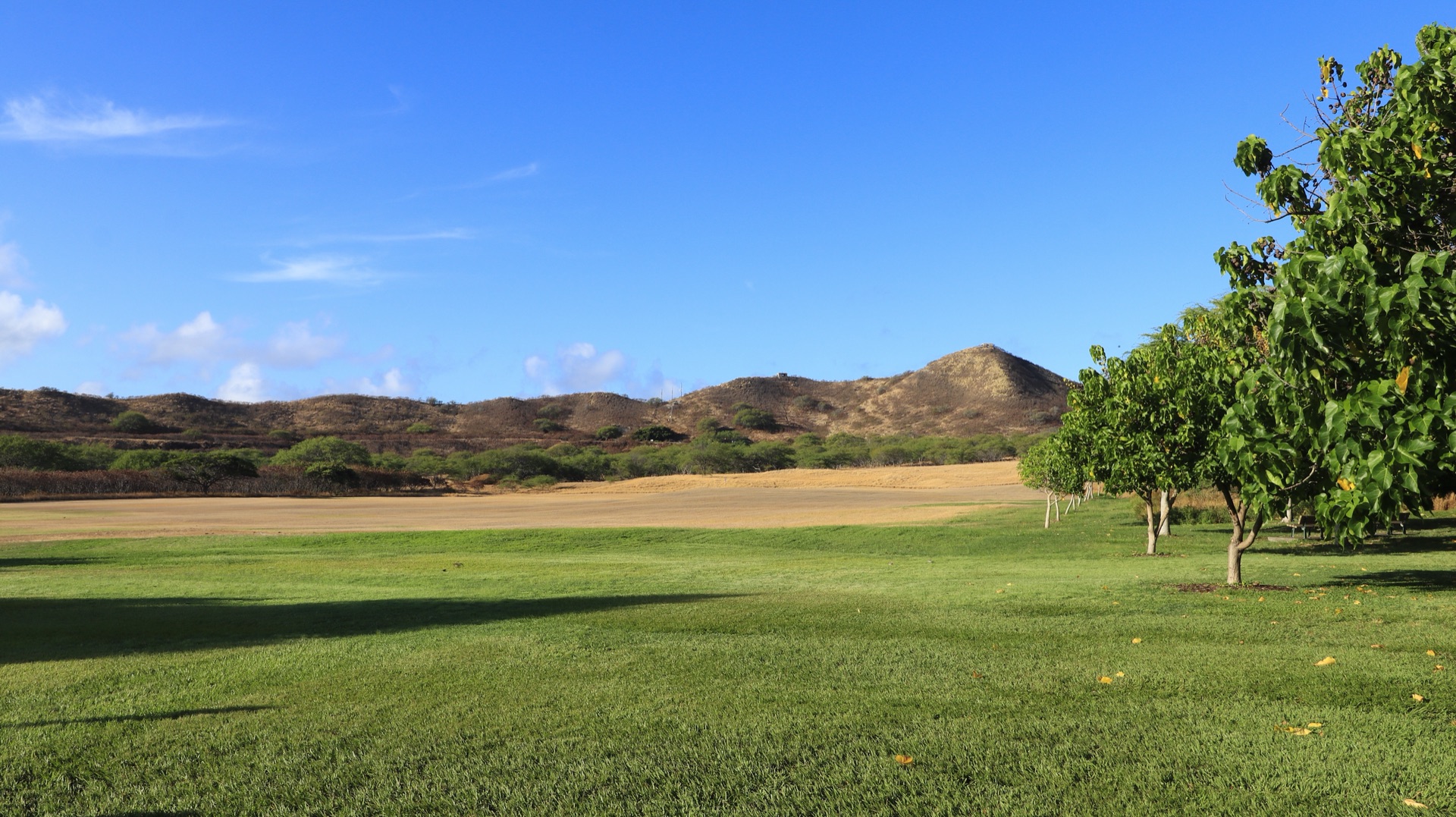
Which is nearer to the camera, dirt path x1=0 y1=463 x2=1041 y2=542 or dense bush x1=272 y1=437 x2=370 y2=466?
dirt path x1=0 y1=463 x2=1041 y2=542

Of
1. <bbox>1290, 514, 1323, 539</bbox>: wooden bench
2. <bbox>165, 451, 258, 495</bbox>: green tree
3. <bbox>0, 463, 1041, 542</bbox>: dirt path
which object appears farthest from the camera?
<bbox>165, 451, 258, 495</bbox>: green tree

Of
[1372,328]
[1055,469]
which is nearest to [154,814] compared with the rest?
[1372,328]

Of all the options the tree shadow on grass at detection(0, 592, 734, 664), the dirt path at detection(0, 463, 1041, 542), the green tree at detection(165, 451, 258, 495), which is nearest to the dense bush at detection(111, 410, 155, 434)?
the green tree at detection(165, 451, 258, 495)

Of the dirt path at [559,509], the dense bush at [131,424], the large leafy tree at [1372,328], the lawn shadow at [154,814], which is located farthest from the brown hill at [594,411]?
the large leafy tree at [1372,328]

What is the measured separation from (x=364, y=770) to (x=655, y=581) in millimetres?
13728

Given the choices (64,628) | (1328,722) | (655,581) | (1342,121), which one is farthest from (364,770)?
(655,581)

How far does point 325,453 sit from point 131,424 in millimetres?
35635

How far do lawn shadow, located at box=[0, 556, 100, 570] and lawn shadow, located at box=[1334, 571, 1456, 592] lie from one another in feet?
96.2

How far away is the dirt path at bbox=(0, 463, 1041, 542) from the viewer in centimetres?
4262

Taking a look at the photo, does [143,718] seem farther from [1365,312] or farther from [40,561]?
[40,561]

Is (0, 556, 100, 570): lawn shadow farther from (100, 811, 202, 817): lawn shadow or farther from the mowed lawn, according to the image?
(100, 811, 202, 817): lawn shadow

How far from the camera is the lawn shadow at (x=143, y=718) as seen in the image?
8117 millimetres

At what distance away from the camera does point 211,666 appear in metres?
10.6

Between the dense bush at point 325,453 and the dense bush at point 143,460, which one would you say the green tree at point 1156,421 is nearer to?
the dense bush at point 143,460
